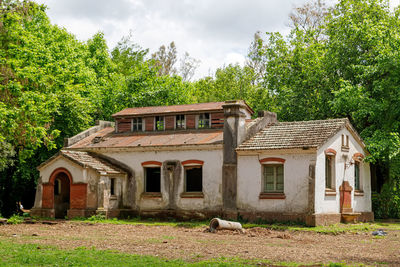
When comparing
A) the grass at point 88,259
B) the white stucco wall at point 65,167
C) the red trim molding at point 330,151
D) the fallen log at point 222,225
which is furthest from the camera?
the white stucco wall at point 65,167

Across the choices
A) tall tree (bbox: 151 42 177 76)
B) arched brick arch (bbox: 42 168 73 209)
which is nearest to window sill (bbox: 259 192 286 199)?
arched brick arch (bbox: 42 168 73 209)

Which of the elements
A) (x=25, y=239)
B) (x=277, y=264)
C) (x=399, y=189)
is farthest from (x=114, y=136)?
(x=277, y=264)

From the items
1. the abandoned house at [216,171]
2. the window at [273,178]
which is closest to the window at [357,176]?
the abandoned house at [216,171]

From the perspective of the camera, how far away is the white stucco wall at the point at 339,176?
75.2 feet

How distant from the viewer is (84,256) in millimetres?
12578

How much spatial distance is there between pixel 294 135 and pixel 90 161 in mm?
10420

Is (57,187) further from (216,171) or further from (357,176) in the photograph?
(357,176)

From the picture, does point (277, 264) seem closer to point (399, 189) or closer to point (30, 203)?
point (399, 189)

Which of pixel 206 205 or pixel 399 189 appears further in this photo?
pixel 399 189

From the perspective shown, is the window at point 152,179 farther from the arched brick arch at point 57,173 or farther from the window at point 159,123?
the arched brick arch at point 57,173

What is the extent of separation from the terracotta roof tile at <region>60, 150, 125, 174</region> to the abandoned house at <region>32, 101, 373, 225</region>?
76 mm

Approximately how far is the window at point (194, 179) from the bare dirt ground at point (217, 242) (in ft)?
11.5

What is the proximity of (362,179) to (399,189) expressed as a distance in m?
2.37

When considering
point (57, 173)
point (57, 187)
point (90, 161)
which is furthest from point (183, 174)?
point (57, 187)
